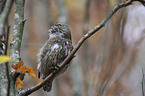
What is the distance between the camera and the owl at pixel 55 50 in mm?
Answer: 3398

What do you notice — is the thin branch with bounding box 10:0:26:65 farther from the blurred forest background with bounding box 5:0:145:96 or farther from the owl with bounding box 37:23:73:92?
the blurred forest background with bounding box 5:0:145:96

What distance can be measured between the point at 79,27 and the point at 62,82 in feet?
9.30

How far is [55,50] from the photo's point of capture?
341 cm

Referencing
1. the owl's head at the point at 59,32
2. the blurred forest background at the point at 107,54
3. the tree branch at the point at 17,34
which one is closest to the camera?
the tree branch at the point at 17,34

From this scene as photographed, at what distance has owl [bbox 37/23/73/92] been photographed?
3398 millimetres

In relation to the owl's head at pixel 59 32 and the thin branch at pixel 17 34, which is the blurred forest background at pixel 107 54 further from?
the thin branch at pixel 17 34

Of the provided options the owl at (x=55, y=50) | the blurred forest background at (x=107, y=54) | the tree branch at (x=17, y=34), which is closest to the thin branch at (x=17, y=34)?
the tree branch at (x=17, y=34)

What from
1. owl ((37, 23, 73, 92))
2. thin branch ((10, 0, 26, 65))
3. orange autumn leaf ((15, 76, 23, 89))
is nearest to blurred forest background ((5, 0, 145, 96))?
owl ((37, 23, 73, 92))

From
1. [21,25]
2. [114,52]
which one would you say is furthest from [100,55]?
[21,25]

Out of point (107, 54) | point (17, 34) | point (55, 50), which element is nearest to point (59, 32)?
point (55, 50)

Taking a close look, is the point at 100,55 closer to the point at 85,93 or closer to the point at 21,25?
the point at 85,93

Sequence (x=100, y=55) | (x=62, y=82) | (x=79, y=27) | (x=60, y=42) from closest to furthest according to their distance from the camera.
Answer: (x=60, y=42)
(x=100, y=55)
(x=62, y=82)
(x=79, y=27)

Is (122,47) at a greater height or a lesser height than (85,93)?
greater

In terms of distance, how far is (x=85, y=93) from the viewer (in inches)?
258
